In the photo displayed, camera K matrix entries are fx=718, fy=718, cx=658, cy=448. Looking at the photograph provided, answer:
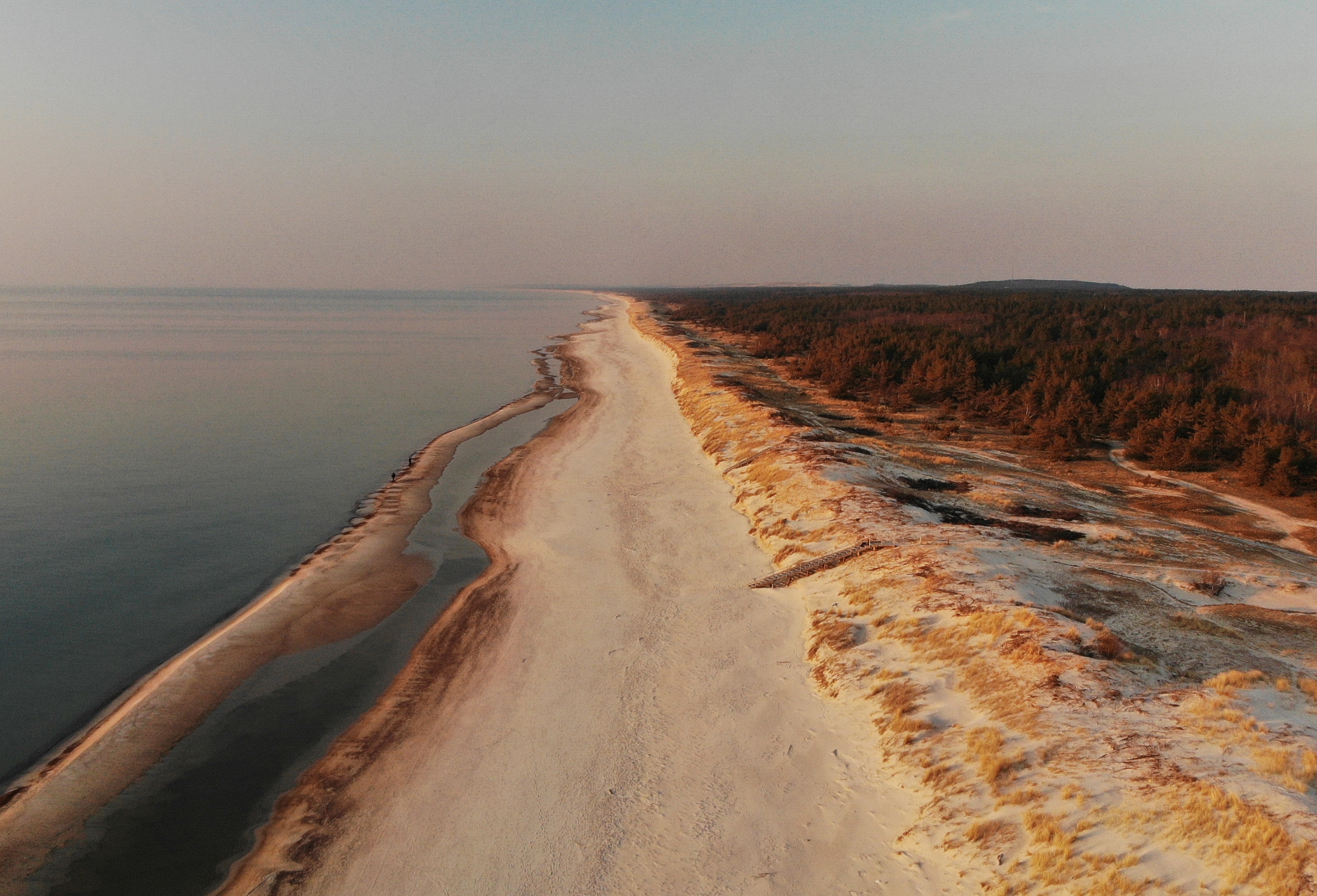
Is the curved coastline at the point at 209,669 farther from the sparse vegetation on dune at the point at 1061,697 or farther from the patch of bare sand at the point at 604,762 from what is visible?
the sparse vegetation on dune at the point at 1061,697

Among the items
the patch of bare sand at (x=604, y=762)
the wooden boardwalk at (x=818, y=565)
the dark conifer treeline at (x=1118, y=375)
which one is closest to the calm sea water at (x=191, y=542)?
the patch of bare sand at (x=604, y=762)

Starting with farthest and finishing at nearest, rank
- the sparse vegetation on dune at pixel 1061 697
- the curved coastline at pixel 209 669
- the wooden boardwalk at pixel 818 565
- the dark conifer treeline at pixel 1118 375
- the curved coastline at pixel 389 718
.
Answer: the dark conifer treeline at pixel 1118 375 < the wooden boardwalk at pixel 818 565 < the curved coastline at pixel 209 669 < the curved coastline at pixel 389 718 < the sparse vegetation on dune at pixel 1061 697

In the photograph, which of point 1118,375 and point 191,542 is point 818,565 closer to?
point 191,542

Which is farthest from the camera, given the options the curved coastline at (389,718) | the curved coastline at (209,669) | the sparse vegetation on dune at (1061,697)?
the curved coastline at (209,669)

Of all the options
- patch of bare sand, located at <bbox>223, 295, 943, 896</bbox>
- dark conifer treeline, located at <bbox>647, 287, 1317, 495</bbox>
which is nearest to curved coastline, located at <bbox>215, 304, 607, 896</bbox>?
patch of bare sand, located at <bbox>223, 295, 943, 896</bbox>

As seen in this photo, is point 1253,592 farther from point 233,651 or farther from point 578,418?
point 578,418

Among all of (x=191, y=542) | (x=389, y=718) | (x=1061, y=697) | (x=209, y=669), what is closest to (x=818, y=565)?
(x=1061, y=697)

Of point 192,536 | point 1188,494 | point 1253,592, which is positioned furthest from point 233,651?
point 1188,494
